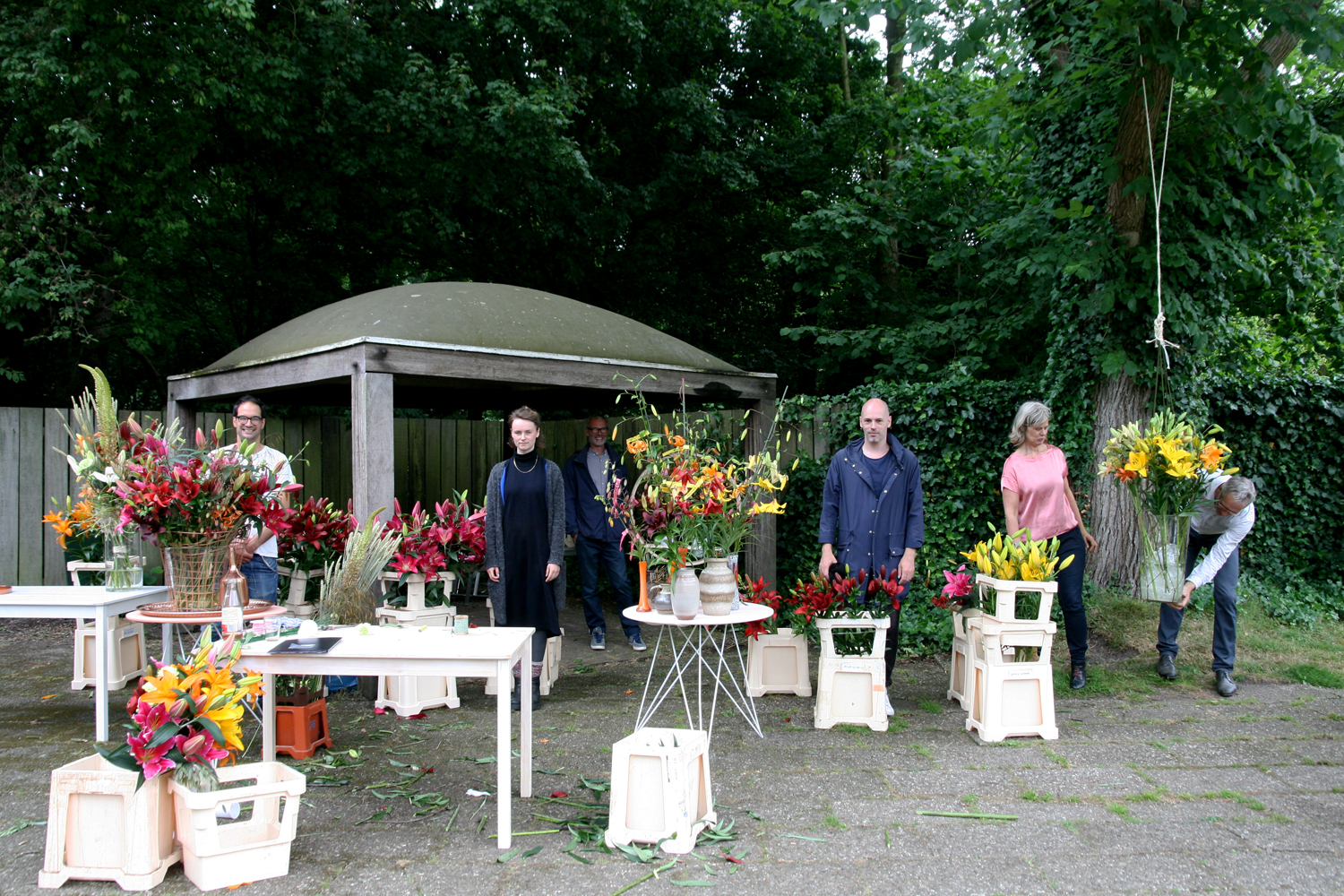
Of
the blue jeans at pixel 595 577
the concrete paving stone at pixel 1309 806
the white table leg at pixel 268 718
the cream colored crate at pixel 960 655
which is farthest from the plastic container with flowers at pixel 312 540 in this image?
the concrete paving stone at pixel 1309 806

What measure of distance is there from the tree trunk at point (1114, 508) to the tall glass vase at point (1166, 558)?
2.10 m

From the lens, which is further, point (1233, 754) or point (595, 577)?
point (595, 577)

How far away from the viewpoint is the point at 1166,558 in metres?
4.77

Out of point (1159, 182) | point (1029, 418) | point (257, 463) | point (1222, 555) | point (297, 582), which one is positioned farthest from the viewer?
point (1159, 182)

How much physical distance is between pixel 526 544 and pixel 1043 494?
2.98 m

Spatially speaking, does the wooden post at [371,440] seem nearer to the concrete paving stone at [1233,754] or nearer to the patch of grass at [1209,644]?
the patch of grass at [1209,644]

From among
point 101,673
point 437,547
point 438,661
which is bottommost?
point 101,673

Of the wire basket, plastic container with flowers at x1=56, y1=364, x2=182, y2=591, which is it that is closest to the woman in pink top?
the wire basket

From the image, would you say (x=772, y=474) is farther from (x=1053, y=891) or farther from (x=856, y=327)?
(x=856, y=327)

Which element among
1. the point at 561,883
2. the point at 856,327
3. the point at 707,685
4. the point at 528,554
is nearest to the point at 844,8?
the point at 528,554

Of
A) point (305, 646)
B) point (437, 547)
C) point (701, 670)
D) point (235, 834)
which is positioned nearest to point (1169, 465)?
point (701, 670)

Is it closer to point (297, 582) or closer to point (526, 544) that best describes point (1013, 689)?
point (526, 544)

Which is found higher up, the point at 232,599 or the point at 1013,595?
the point at 232,599

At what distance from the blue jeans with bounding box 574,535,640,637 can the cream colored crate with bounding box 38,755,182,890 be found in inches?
157
